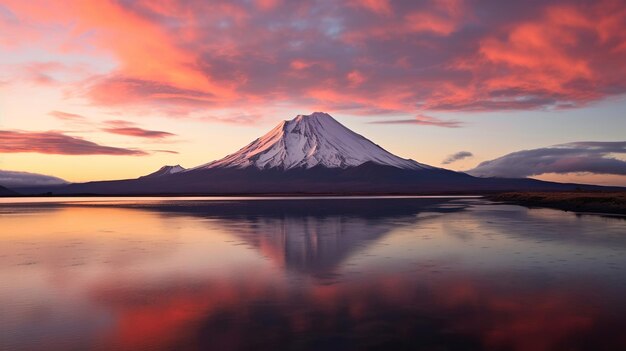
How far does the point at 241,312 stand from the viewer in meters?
12.0

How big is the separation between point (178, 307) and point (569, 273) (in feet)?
40.9

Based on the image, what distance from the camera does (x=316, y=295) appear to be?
45.6 feet

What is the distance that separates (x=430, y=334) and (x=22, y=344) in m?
7.69

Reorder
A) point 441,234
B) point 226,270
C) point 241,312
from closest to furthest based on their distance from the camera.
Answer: point 241,312 < point 226,270 < point 441,234

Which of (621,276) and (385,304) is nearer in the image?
(385,304)

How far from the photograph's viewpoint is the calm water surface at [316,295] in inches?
394

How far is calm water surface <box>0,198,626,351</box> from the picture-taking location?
10016mm

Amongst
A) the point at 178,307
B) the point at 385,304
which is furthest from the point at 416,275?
the point at 178,307

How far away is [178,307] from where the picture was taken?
12594mm

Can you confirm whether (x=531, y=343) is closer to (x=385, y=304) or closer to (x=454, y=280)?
(x=385, y=304)

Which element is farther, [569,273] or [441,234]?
[441,234]

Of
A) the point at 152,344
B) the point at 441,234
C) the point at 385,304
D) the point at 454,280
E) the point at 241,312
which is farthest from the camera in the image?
the point at 441,234

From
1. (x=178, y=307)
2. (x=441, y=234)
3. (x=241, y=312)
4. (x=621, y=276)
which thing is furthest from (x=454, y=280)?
(x=441, y=234)

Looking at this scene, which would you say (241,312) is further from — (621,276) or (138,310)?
(621,276)
